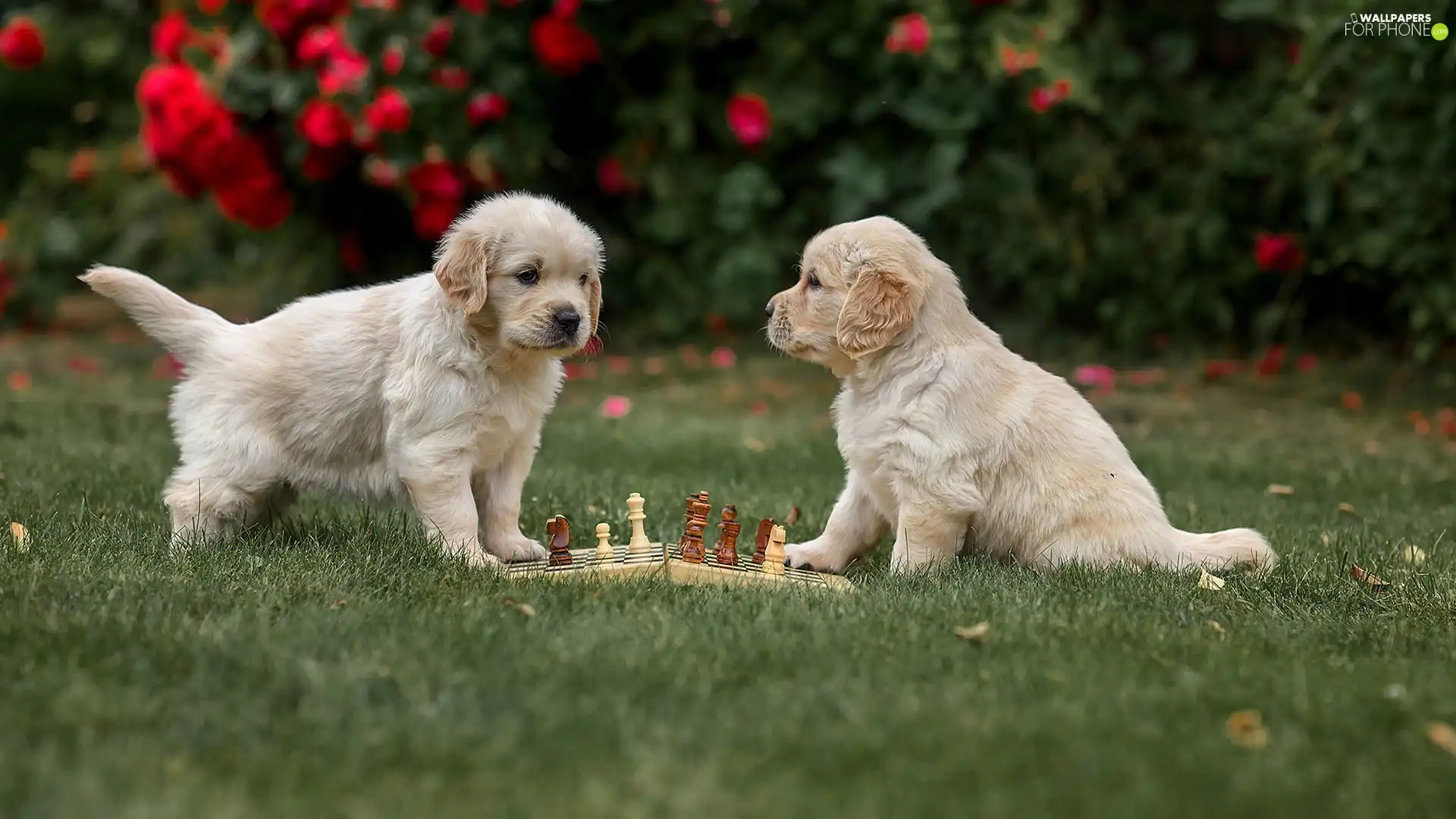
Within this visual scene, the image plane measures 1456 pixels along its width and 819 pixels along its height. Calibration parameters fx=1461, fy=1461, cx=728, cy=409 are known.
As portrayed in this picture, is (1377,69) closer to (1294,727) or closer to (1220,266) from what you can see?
(1220,266)

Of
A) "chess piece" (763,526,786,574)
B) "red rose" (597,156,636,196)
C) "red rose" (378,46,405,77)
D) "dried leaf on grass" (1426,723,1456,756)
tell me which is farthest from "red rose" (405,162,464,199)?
"dried leaf on grass" (1426,723,1456,756)

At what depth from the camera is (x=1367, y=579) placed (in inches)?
168

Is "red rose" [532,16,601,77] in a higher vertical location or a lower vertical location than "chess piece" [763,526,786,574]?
higher

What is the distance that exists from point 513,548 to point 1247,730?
2.40 meters

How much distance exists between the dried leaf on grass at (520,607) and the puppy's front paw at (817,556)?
43.8 inches

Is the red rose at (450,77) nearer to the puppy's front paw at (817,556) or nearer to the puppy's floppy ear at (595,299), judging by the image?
the puppy's floppy ear at (595,299)

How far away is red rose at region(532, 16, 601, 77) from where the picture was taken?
8.34 metres

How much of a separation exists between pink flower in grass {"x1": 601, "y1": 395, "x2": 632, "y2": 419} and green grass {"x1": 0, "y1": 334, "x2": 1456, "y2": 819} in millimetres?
2599

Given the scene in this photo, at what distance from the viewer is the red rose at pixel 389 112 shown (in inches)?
310

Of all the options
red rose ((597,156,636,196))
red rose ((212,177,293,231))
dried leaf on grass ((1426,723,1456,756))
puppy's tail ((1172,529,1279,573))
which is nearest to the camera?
dried leaf on grass ((1426,723,1456,756))

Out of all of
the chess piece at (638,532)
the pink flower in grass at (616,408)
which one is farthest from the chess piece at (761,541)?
the pink flower in grass at (616,408)

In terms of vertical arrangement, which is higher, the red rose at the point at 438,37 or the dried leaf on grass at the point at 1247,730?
the red rose at the point at 438,37

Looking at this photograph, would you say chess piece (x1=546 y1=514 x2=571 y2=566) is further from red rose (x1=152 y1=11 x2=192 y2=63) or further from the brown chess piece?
red rose (x1=152 y1=11 x2=192 y2=63)
